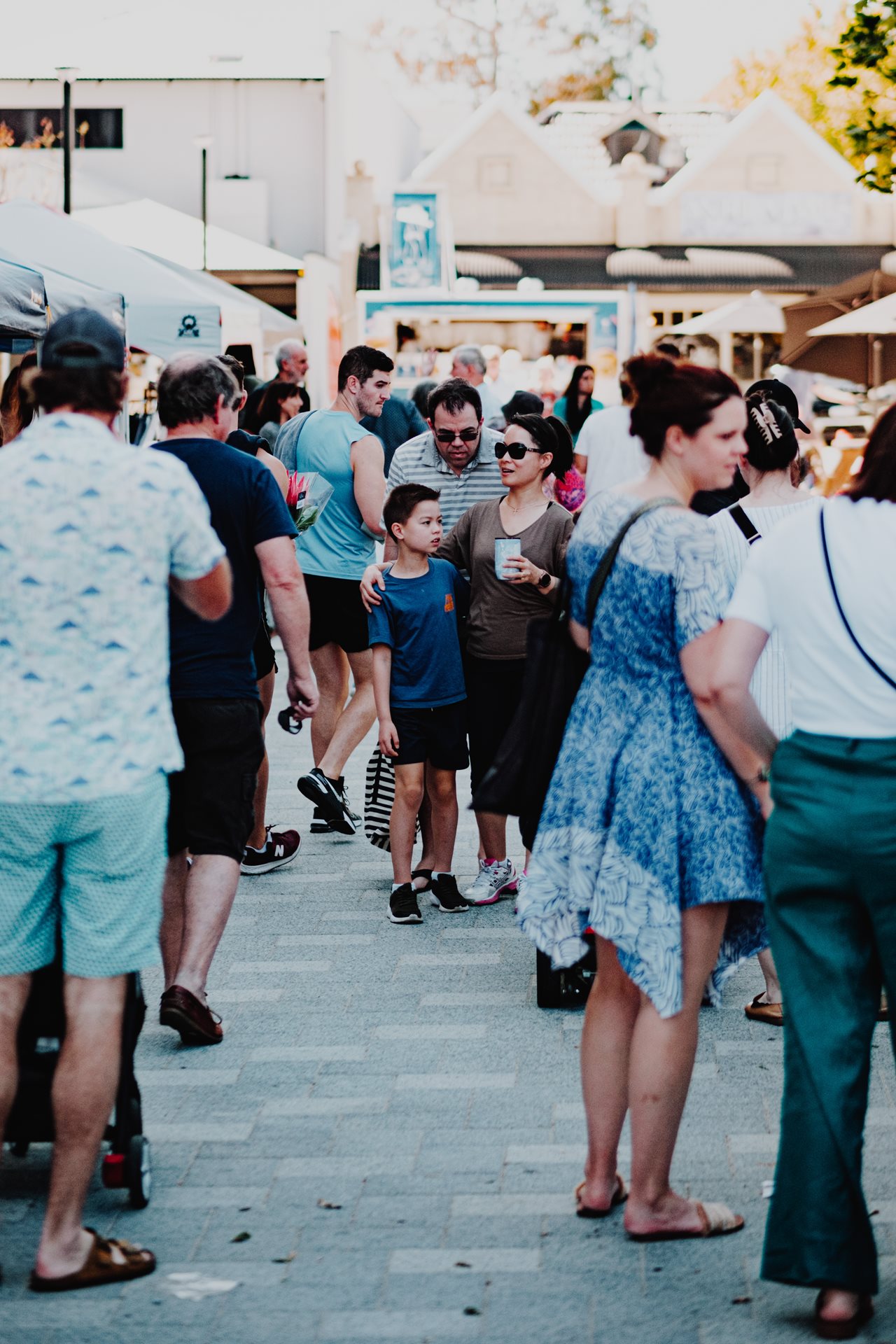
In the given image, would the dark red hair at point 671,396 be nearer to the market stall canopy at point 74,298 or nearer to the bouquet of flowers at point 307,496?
the bouquet of flowers at point 307,496

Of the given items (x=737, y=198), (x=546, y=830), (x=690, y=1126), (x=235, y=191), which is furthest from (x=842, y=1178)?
(x=737, y=198)

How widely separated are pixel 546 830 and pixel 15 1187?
1502mm

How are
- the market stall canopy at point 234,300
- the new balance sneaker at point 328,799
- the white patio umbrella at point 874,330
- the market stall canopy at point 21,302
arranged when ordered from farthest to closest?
the white patio umbrella at point 874,330, the market stall canopy at point 234,300, the new balance sneaker at point 328,799, the market stall canopy at point 21,302

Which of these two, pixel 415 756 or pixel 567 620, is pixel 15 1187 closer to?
pixel 567 620

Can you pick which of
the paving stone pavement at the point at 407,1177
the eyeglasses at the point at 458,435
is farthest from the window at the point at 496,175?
the paving stone pavement at the point at 407,1177

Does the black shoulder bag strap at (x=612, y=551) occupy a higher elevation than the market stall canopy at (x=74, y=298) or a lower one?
lower

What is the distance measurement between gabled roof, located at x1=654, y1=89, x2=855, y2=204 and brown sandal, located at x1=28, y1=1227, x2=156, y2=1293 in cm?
3715

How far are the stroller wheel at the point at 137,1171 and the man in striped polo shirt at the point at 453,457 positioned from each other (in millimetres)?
3425

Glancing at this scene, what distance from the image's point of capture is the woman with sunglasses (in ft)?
20.6

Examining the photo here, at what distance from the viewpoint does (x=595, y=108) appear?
48.5m

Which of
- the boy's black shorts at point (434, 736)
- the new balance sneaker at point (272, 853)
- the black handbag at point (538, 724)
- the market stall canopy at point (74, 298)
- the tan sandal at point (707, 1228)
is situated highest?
the market stall canopy at point (74, 298)

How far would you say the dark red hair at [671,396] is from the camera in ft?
11.7

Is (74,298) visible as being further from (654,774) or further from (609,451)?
(654,774)

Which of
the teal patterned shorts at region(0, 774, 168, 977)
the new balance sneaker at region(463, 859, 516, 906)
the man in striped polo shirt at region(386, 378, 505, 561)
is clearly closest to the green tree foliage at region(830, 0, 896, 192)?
the man in striped polo shirt at region(386, 378, 505, 561)
